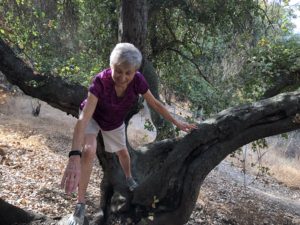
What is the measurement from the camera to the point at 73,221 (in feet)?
13.1

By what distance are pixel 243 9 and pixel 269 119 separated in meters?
3.96

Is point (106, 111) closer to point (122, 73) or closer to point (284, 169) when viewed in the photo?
point (122, 73)

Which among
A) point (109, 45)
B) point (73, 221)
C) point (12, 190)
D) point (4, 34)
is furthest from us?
point (109, 45)

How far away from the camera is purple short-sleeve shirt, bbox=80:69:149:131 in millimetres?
3711

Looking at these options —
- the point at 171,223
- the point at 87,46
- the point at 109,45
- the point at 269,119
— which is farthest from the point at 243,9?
Answer: the point at 171,223

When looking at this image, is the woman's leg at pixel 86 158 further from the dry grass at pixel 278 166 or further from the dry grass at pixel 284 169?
the dry grass at pixel 284 169

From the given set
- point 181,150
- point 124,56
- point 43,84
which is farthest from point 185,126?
point 43,84

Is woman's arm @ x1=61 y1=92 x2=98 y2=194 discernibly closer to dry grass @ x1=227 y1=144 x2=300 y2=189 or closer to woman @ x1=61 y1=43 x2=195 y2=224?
woman @ x1=61 y1=43 x2=195 y2=224

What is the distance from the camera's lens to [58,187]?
7879mm

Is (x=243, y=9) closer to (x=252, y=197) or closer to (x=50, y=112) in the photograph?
(x=252, y=197)

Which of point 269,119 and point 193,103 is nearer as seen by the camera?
point 269,119

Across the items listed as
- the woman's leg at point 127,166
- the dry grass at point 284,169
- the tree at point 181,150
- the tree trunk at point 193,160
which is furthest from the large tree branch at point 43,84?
the dry grass at point 284,169

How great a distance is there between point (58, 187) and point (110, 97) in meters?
4.49

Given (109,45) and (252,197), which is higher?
(109,45)
